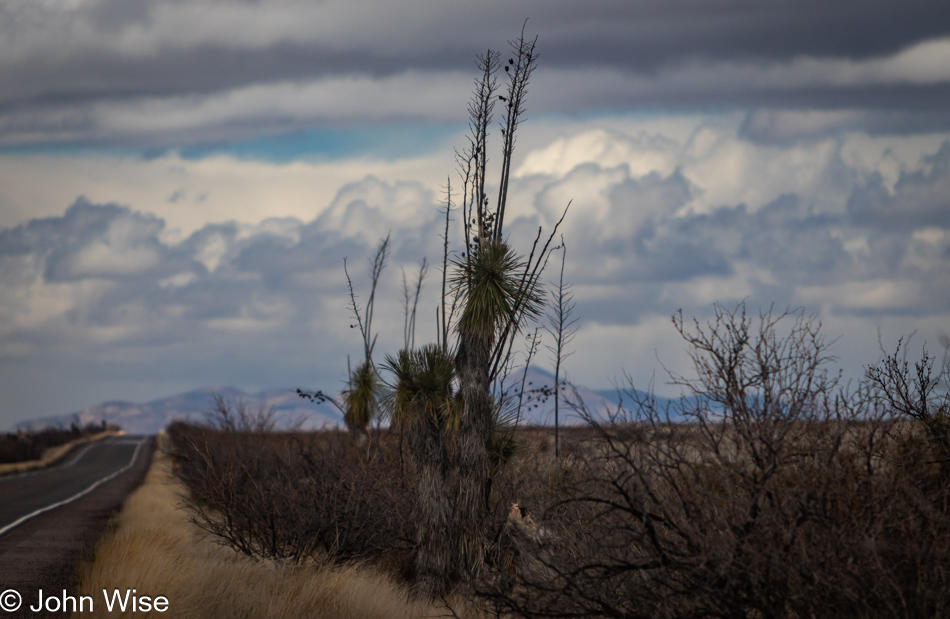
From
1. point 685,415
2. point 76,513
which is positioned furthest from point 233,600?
point 76,513

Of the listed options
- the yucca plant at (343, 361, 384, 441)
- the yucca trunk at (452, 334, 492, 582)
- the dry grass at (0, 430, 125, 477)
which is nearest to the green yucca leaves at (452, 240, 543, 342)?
the yucca trunk at (452, 334, 492, 582)

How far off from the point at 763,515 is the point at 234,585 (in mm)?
6637

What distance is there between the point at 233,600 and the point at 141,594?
1151mm

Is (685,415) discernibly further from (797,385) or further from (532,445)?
(532,445)

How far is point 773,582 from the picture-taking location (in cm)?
602

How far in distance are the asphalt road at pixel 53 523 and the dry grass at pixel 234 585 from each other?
0.66 metres

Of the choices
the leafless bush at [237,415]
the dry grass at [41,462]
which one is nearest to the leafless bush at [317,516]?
the leafless bush at [237,415]

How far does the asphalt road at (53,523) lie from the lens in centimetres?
1176

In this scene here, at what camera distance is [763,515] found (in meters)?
6.05

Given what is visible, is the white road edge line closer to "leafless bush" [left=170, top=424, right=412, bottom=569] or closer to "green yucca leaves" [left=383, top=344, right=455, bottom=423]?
"leafless bush" [left=170, top=424, right=412, bottom=569]

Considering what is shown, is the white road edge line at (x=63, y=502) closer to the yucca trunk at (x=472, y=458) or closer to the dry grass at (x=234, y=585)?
the dry grass at (x=234, y=585)

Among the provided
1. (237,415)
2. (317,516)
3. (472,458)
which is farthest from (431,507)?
(237,415)

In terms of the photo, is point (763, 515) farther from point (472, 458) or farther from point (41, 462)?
point (41, 462)

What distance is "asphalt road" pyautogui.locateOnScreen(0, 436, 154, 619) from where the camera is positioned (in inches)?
463
